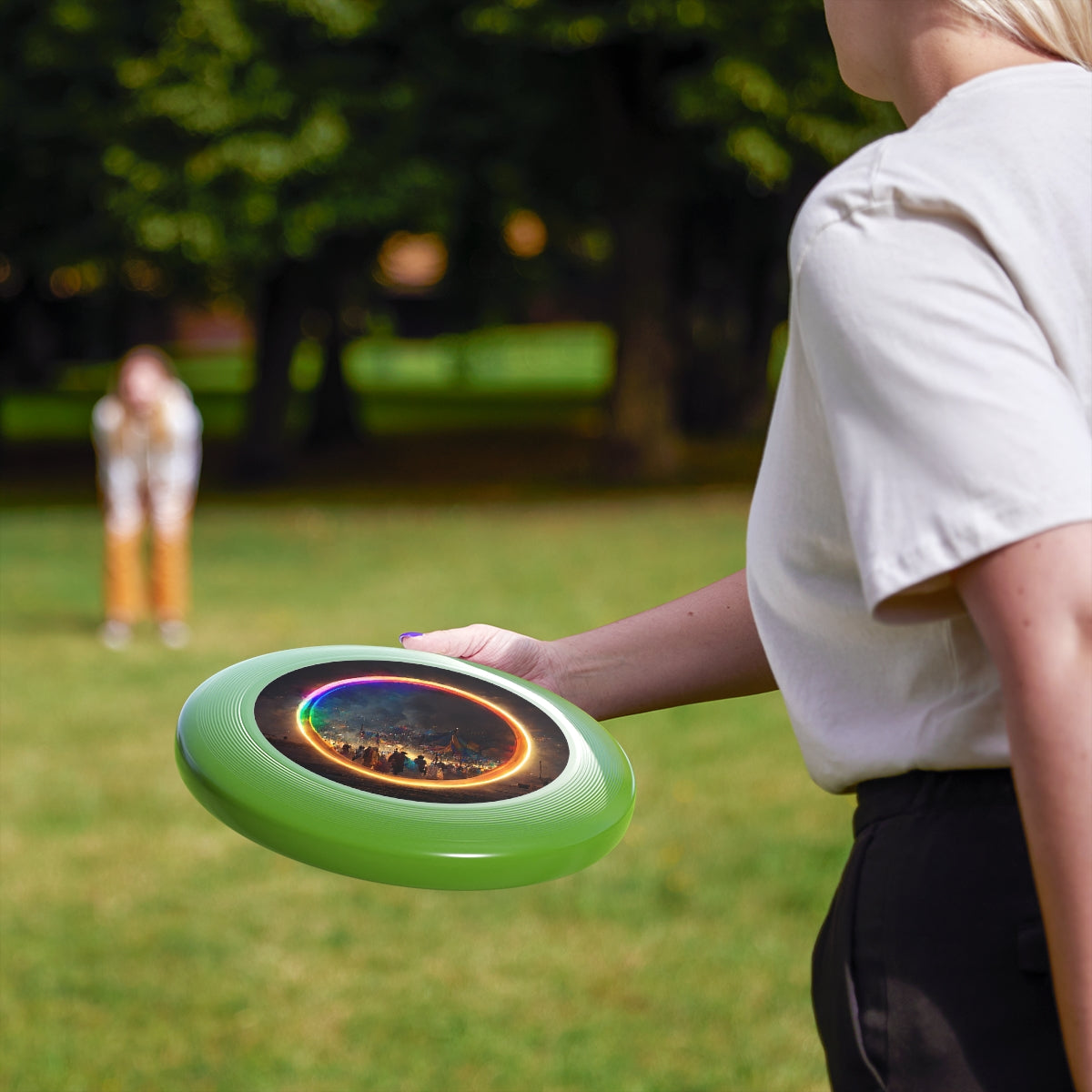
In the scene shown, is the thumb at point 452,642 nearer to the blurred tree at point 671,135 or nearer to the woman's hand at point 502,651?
the woman's hand at point 502,651

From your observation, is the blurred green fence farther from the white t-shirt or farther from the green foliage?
the white t-shirt

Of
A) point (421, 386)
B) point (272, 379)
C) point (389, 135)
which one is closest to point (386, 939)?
point (389, 135)

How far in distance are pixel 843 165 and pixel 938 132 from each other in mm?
76

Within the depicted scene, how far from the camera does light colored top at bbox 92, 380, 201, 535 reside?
31.0 feet

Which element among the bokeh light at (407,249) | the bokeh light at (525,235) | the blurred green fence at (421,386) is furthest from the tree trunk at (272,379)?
the bokeh light at (525,235)

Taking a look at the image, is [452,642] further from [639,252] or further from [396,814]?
[639,252]

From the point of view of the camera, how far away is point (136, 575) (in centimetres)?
998

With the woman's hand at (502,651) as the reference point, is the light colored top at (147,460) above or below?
below

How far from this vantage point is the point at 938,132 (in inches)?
44.6

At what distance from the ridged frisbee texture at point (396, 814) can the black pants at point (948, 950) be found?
273mm

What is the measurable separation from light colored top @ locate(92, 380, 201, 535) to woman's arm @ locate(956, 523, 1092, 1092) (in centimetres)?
885

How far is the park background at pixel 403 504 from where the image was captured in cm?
436

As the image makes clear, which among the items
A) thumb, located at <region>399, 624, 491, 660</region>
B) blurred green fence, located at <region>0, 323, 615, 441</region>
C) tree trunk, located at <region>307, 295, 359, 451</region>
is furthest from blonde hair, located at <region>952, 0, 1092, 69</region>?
tree trunk, located at <region>307, 295, 359, 451</region>

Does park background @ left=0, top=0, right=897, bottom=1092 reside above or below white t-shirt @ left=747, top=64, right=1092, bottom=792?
below
